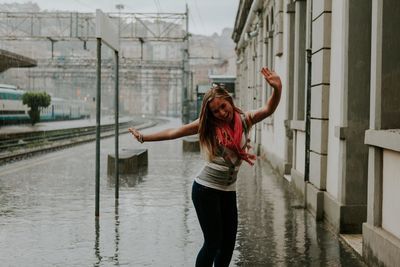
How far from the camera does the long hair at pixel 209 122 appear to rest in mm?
4553

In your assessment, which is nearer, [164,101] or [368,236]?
[368,236]

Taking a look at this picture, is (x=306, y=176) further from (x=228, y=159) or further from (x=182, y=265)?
(x=228, y=159)

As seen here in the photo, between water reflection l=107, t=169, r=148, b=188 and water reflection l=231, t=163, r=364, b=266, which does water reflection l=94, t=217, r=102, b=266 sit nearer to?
water reflection l=231, t=163, r=364, b=266

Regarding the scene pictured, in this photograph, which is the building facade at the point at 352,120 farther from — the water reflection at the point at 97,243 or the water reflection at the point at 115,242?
the water reflection at the point at 97,243

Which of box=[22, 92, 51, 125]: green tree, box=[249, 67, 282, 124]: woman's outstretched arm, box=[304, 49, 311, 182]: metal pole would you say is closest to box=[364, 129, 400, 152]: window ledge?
box=[249, 67, 282, 124]: woman's outstretched arm

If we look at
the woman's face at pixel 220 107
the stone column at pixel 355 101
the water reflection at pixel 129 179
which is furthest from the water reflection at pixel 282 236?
the water reflection at pixel 129 179

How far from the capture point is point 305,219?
28.8 ft

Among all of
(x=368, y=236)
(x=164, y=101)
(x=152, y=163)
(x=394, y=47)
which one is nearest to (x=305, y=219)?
(x=368, y=236)

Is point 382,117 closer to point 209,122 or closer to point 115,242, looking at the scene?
point 209,122

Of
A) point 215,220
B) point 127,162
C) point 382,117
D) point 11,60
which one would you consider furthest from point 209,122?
point 11,60

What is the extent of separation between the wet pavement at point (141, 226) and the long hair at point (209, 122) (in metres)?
1.90

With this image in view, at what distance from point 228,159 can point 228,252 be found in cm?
68

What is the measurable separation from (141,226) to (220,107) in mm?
3968

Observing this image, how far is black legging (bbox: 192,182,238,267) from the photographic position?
461 cm
